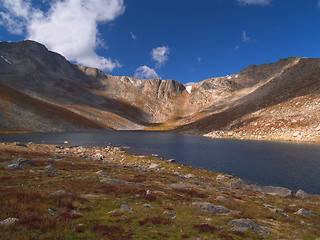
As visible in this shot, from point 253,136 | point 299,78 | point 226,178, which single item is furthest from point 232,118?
point 226,178

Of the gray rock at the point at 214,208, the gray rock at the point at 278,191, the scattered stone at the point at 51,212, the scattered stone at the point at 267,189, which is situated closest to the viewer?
the scattered stone at the point at 51,212

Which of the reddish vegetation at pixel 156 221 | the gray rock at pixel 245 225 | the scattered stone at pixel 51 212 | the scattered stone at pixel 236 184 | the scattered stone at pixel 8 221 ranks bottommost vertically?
the scattered stone at pixel 236 184

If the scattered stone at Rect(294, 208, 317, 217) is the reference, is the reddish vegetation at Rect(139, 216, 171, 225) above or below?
above

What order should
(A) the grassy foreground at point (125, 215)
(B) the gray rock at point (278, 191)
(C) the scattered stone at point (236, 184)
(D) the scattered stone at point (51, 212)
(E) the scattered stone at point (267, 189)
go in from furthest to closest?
(C) the scattered stone at point (236, 184), (E) the scattered stone at point (267, 189), (B) the gray rock at point (278, 191), (D) the scattered stone at point (51, 212), (A) the grassy foreground at point (125, 215)

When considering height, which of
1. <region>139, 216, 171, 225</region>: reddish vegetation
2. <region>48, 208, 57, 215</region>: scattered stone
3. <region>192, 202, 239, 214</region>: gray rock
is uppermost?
<region>48, 208, 57, 215</region>: scattered stone

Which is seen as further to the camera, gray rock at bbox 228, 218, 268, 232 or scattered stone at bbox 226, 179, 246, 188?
scattered stone at bbox 226, 179, 246, 188

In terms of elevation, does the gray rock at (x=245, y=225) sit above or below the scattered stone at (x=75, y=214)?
below

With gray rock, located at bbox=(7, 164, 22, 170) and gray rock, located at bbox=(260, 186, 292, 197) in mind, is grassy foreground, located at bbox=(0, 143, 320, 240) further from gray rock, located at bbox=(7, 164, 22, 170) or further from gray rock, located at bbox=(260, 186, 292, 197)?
gray rock, located at bbox=(260, 186, 292, 197)

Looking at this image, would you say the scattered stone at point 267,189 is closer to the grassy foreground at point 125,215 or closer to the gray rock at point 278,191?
the gray rock at point 278,191

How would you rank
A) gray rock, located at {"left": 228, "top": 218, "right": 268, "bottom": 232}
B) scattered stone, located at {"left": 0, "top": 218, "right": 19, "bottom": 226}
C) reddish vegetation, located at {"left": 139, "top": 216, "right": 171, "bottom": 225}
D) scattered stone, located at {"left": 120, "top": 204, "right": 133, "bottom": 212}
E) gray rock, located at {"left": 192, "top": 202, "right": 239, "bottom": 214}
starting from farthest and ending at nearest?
gray rock, located at {"left": 192, "top": 202, "right": 239, "bottom": 214} → scattered stone, located at {"left": 120, "top": 204, "right": 133, "bottom": 212} → gray rock, located at {"left": 228, "top": 218, "right": 268, "bottom": 232} → reddish vegetation, located at {"left": 139, "top": 216, "right": 171, "bottom": 225} → scattered stone, located at {"left": 0, "top": 218, "right": 19, "bottom": 226}

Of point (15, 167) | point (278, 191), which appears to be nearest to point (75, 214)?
point (15, 167)

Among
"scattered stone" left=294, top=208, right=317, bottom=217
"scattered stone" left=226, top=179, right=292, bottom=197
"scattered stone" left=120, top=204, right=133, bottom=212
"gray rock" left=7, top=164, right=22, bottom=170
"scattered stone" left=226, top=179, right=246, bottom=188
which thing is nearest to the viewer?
"scattered stone" left=120, top=204, right=133, bottom=212

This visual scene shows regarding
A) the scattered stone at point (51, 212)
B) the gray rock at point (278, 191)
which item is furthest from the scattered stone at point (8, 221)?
the gray rock at point (278, 191)

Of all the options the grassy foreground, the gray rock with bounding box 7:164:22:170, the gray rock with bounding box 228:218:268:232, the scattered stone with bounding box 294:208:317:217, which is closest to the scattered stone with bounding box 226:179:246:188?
the grassy foreground
